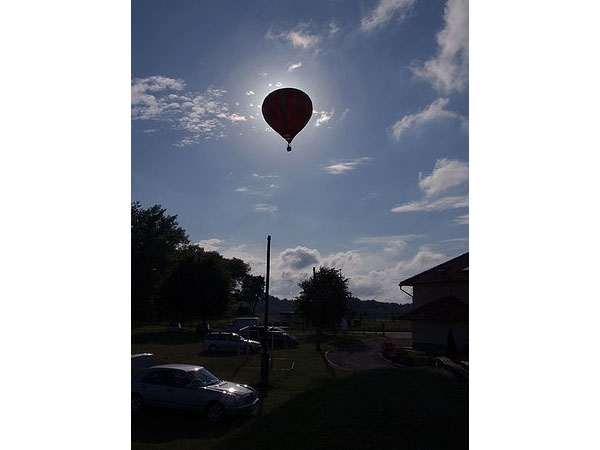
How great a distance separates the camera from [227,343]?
29.9 metres

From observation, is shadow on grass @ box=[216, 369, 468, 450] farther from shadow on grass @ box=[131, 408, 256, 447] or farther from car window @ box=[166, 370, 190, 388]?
car window @ box=[166, 370, 190, 388]

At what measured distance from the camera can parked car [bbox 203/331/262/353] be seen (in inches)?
1173

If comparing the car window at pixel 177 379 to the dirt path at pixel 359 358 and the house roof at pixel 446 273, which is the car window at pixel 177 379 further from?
the house roof at pixel 446 273

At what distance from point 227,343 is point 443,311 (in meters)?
14.0

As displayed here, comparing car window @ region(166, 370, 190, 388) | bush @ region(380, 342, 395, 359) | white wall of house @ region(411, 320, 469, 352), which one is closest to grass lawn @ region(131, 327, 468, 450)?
car window @ region(166, 370, 190, 388)

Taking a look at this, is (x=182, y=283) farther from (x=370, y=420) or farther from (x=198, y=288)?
(x=370, y=420)

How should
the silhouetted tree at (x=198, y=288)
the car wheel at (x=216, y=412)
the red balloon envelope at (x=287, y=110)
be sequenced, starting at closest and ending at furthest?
1. the car wheel at (x=216, y=412)
2. the red balloon envelope at (x=287, y=110)
3. the silhouetted tree at (x=198, y=288)

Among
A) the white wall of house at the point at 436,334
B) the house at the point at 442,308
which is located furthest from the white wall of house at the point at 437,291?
the white wall of house at the point at 436,334

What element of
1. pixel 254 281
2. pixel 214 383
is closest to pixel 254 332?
pixel 214 383

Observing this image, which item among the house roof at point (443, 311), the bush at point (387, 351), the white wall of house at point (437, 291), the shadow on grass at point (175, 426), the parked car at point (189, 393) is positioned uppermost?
the white wall of house at point (437, 291)

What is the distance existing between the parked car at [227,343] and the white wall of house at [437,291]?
11.3 meters

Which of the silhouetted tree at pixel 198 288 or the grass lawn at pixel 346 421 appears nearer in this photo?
the grass lawn at pixel 346 421

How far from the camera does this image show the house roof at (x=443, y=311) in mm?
26922
